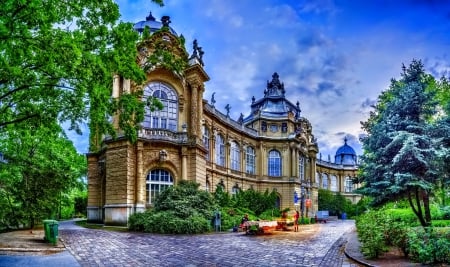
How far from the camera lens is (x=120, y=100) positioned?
1077 centimetres

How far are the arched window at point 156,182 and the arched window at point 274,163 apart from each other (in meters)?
23.3

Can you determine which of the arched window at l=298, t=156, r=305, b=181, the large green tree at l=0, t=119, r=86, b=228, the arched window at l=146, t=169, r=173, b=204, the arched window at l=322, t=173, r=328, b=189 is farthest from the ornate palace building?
the arched window at l=322, t=173, r=328, b=189

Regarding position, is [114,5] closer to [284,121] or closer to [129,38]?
[129,38]

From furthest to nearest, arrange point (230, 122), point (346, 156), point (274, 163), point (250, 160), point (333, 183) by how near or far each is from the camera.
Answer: point (346, 156), point (333, 183), point (274, 163), point (250, 160), point (230, 122)

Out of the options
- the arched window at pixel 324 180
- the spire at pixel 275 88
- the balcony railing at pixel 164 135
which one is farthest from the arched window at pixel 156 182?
the arched window at pixel 324 180

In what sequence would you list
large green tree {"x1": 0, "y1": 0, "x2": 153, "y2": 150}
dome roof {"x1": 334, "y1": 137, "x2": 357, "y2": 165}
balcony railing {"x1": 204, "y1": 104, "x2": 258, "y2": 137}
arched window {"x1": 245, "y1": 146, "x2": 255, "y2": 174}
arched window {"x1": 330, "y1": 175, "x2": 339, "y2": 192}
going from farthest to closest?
dome roof {"x1": 334, "y1": 137, "x2": 357, "y2": 165} < arched window {"x1": 330, "y1": 175, "x2": 339, "y2": 192} < arched window {"x1": 245, "y1": 146, "x2": 255, "y2": 174} < balcony railing {"x1": 204, "y1": 104, "x2": 258, "y2": 137} < large green tree {"x1": 0, "y1": 0, "x2": 153, "y2": 150}

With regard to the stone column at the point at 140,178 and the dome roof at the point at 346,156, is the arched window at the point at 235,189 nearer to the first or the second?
the stone column at the point at 140,178

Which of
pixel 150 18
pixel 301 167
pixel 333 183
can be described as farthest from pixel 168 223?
Answer: pixel 333 183

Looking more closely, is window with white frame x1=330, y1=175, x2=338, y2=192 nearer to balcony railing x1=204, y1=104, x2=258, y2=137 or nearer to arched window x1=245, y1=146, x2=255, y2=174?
arched window x1=245, y1=146, x2=255, y2=174

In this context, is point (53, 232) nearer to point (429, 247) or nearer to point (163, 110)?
point (429, 247)

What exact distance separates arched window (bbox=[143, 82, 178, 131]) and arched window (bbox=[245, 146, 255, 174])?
1813 centimetres

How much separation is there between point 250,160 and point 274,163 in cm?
373

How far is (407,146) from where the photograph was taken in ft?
40.0

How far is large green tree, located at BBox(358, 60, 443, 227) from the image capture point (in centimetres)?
1250
